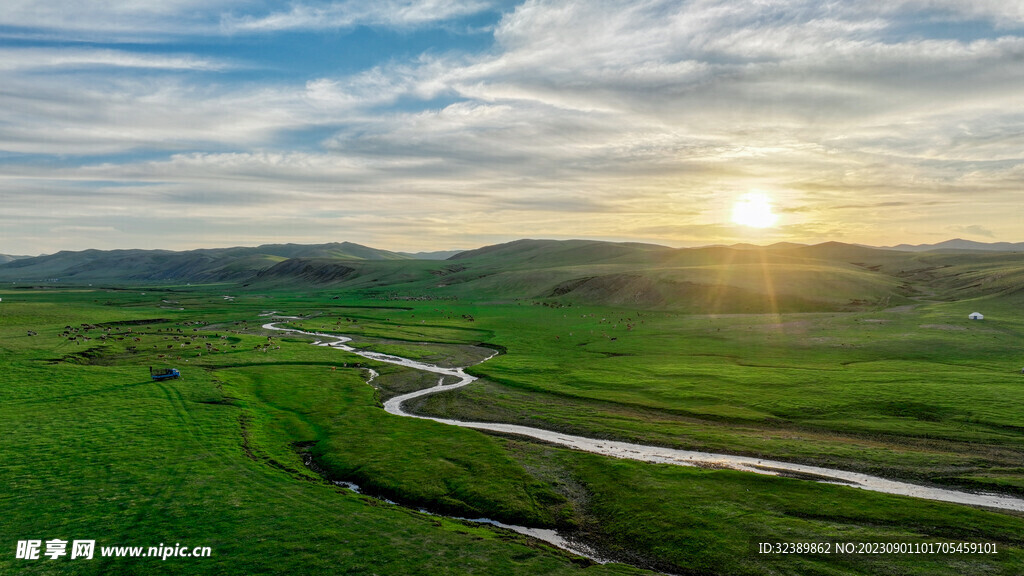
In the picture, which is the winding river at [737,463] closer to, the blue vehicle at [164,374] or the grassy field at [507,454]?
the grassy field at [507,454]

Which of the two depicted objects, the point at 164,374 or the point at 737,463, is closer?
the point at 737,463

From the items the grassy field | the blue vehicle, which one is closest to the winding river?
the grassy field

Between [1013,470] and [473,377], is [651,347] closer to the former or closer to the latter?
[473,377]

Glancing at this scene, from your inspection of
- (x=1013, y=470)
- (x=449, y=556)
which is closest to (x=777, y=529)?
(x=449, y=556)

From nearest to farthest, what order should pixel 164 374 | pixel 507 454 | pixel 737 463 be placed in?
pixel 737 463
pixel 507 454
pixel 164 374

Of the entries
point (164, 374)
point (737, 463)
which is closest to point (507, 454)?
point (737, 463)

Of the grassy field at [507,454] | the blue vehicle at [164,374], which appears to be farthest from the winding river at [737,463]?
the blue vehicle at [164,374]

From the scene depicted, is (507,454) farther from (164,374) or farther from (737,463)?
(164,374)
